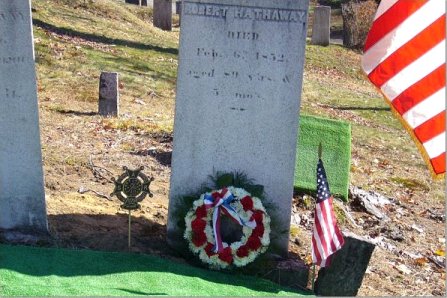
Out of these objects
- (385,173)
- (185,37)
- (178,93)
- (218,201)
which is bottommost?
(385,173)

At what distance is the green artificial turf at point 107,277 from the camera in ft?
18.7

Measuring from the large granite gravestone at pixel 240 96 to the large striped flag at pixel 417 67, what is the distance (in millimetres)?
877

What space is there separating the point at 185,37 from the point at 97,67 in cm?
784

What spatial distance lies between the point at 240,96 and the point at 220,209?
98 centimetres

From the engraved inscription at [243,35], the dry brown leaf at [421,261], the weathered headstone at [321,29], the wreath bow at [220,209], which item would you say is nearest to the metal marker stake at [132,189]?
the wreath bow at [220,209]

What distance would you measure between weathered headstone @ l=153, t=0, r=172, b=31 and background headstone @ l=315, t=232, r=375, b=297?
53.7 ft

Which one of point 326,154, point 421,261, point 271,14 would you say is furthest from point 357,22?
point 271,14

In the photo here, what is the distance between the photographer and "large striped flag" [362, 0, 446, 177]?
580 centimetres

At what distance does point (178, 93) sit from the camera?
6.64 metres

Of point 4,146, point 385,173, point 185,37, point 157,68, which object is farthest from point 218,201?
point 157,68

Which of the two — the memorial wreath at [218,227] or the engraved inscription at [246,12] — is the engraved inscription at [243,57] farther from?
the memorial wreath at [218,227]

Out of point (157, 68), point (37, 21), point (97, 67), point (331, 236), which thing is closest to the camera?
point (331, 236)

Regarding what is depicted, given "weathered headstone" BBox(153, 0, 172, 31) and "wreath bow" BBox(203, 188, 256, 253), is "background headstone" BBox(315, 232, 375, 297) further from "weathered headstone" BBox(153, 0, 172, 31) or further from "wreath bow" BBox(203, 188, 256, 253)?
"weathered headstone" BBox(153, 0, 172, 31)

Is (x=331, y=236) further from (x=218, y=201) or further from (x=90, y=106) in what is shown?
(x=90, y=106)
